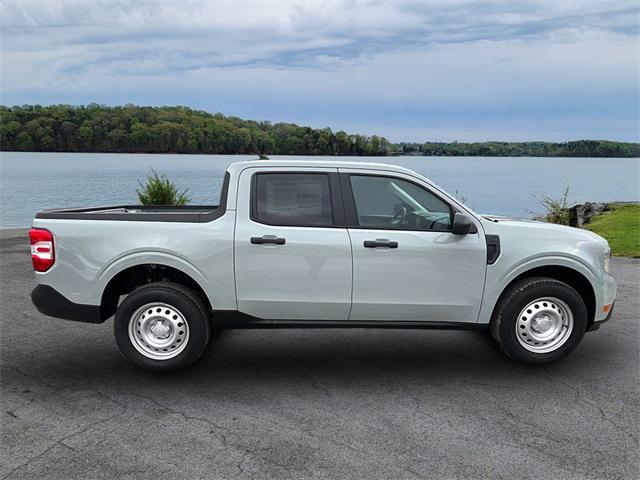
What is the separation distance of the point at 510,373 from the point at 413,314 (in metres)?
1.07

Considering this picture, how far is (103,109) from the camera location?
42.0 meters

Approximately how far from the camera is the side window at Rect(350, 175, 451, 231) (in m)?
5.44

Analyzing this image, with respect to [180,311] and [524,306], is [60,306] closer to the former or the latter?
[180,311]

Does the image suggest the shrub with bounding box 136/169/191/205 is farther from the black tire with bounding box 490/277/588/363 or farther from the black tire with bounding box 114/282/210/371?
the black tire with bounding box 490/277/588/363

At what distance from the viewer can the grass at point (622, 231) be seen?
42.7 feet

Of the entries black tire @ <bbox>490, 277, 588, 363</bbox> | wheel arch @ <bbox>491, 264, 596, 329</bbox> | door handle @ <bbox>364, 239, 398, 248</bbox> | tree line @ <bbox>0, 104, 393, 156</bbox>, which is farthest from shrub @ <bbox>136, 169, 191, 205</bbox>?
black tire @ <bbox>490, 277, 588, 363</bbox>

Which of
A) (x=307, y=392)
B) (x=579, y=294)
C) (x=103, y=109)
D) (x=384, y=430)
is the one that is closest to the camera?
(x=384, y=430)

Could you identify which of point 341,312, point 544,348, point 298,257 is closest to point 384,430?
point 341,312

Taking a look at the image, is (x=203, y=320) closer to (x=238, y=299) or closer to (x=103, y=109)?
(x=238, y=299)

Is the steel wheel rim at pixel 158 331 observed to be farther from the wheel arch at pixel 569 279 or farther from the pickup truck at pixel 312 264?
the wheel arch at pixel 569 279

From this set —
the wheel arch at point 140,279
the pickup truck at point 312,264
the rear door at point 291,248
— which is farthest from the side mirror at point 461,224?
the wheel arch at point 140,279

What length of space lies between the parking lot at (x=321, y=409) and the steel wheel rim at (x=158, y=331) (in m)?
0.25

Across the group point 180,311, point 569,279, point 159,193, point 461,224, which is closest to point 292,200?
point 180,311

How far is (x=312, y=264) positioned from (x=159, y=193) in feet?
37.8
